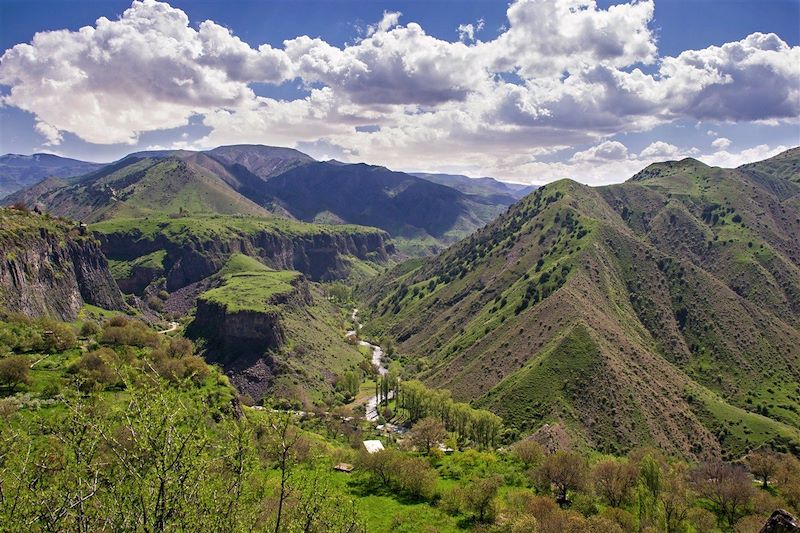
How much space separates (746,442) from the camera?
142875 millimetres

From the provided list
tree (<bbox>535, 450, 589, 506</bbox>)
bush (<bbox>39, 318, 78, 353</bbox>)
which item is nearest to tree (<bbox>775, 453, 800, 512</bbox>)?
tree (<bbox>535, 450, 589, 506</bbox>)

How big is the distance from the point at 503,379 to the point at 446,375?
107ft

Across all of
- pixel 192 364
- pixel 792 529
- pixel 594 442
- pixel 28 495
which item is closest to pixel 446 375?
pixel 594 442

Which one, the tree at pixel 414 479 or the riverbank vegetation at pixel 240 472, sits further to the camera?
the tree at pixel 414 479

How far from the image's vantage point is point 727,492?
2822 inches

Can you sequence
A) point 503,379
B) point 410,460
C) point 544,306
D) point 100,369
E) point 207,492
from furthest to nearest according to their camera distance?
1. point 544,306
2. point 503,379
3. point 100,369
4. point 410,460
5. point 207,492

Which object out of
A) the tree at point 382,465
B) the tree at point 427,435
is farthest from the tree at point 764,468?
the tree at point 382,465

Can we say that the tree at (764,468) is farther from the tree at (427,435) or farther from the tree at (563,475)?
the tree at (427,435)

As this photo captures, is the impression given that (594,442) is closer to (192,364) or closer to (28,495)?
(192,364)

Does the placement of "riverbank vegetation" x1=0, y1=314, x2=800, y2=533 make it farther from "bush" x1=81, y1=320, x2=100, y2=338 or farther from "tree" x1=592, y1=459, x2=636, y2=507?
"bush" x1=81, y1=320, x2=100, y2=338

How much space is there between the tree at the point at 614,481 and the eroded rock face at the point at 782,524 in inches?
1412

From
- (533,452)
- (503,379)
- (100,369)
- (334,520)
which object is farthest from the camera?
(503,379)

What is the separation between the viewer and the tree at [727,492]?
231ft

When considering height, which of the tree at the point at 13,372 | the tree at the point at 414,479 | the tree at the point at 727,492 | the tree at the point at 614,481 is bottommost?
the tree at the point at 727,492
